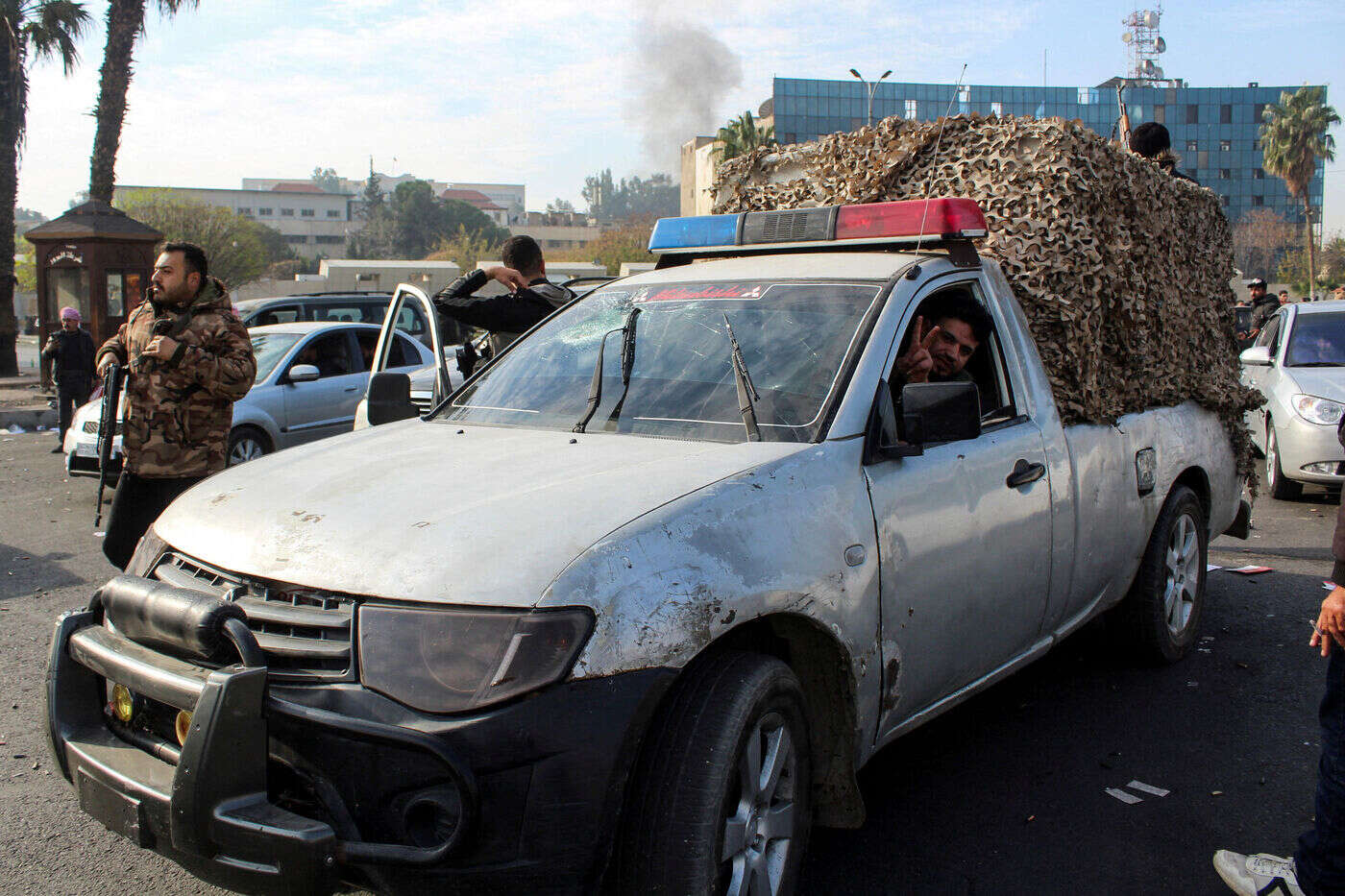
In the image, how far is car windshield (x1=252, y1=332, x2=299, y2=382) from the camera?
1055 centimetres

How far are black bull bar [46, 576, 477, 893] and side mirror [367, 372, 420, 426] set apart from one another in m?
1.76

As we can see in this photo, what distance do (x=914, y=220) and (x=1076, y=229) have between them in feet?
3.33

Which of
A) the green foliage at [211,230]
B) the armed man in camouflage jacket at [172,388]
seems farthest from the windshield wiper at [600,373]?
the green foliage at [211,230]

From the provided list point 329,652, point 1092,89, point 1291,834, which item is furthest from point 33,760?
point 1092,89

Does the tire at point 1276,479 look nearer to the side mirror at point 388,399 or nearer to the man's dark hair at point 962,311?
the man's dark hair at point 962,311

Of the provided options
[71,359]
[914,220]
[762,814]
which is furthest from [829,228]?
[71,359]

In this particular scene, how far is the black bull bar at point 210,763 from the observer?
212 cm

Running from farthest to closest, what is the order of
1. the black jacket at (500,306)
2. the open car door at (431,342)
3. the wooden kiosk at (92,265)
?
the wooden kiosk at (92,265) < the black jacket at (500,306) < the open car door at (431,342)

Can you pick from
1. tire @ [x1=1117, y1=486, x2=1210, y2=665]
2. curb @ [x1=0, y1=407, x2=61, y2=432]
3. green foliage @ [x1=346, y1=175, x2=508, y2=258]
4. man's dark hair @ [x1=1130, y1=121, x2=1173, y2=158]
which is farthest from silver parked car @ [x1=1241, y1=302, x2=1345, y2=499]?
green foliage @ [x1=346, y1=175, x2=508, y2=258]

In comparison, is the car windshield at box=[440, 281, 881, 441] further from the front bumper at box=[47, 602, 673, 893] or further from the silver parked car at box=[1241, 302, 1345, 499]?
the silver parked car at box=[1241, 302, 1345, 499]

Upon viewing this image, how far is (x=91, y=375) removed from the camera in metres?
13.6

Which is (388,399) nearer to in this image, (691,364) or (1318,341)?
(691,364)

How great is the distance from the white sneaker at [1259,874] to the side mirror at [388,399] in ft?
10.1

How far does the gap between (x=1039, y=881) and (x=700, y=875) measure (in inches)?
51.5
